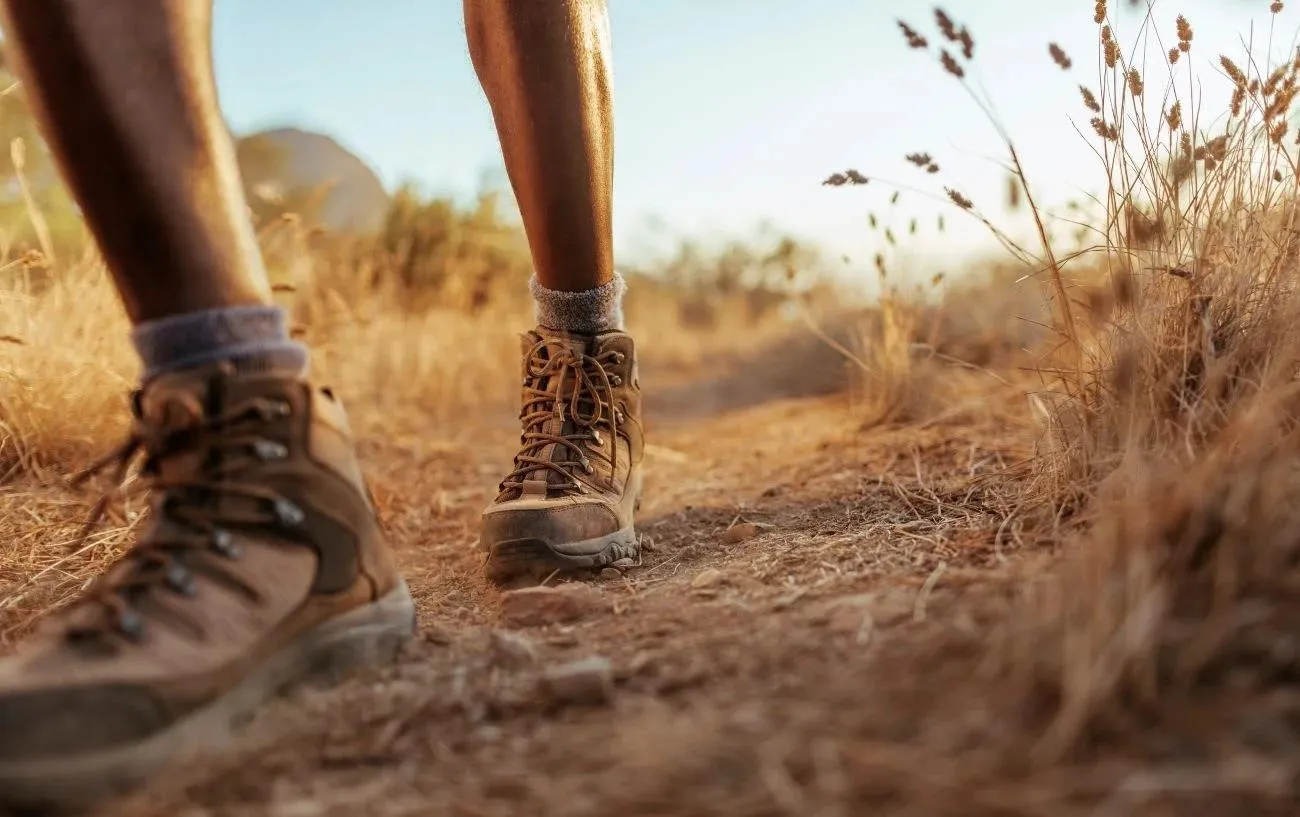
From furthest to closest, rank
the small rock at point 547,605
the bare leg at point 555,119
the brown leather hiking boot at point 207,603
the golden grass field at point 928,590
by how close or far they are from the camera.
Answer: the bare leg at point 555,119 < the small rock at point 547,605 < the brown leather hiking boot at point 207,603 < the golden grass field at point 928,590

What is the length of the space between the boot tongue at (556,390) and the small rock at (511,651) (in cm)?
51

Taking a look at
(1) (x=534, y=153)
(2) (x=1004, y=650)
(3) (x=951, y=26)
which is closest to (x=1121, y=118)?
(3) (x=951, y=26)

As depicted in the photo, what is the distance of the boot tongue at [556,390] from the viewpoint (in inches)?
64.3

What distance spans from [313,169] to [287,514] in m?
4.99

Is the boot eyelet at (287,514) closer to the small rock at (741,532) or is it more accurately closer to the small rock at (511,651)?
the small rock at (511,651)

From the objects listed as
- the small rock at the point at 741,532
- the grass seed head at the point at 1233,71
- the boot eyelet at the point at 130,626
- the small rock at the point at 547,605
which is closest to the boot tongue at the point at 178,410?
the boot eyelet at the point at 130,626

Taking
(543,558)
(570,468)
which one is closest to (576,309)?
(570,468)

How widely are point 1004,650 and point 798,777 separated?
0.69ft

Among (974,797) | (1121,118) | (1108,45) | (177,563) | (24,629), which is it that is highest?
(1108,45)

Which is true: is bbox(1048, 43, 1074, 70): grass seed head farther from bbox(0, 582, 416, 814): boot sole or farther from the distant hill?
the distant hill

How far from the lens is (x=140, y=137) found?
1019mm

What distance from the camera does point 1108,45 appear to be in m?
1.48

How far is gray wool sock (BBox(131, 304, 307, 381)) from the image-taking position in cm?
104

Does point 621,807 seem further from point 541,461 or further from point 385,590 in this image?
point 541,461
